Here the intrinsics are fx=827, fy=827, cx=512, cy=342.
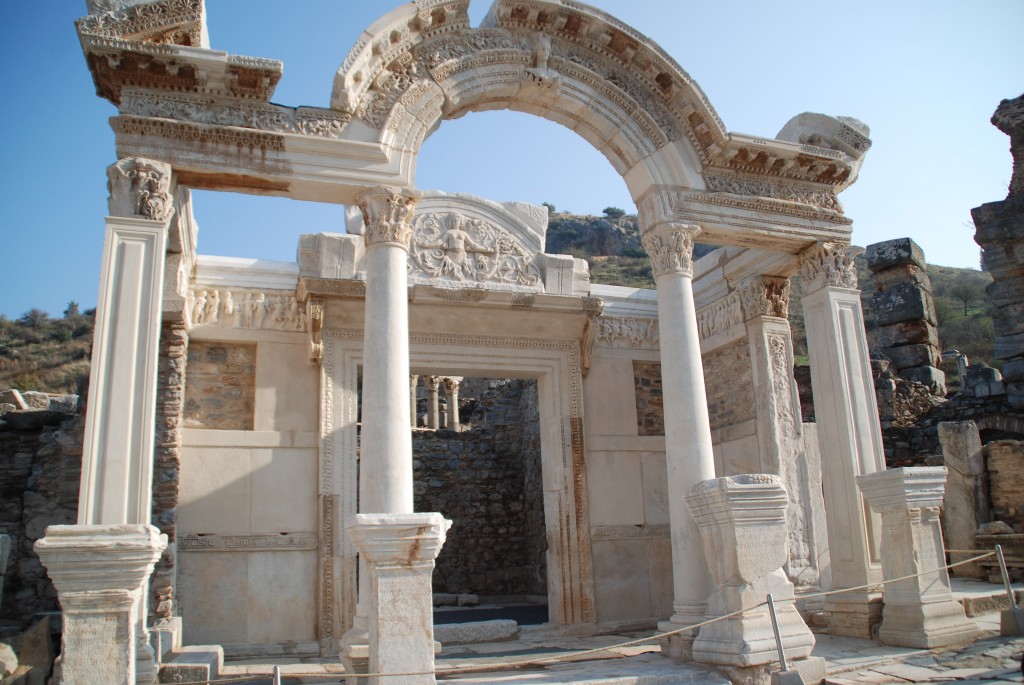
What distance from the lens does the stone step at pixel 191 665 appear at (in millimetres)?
6531

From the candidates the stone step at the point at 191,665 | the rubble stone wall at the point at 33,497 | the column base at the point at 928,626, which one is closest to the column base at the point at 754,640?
the column base at the point at 928,626

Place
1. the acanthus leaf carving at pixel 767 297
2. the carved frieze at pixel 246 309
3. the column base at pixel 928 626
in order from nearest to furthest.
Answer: the column base at pixel 928 626
the carved frieze at pixel 246 309
the acanthus leaf carving at pixel 767 297

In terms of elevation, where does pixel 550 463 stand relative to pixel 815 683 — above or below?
above

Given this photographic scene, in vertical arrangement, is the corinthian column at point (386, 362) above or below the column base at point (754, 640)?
above

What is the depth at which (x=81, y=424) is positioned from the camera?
9203mm

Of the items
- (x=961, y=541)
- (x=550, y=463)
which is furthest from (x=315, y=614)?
(x=961, y=541)

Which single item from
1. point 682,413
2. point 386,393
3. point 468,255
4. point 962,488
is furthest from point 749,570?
point 962,488

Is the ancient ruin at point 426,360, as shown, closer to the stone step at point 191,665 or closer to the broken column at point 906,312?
the stone step at point 191,665

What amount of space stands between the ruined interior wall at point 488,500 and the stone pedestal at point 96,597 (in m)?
10.9

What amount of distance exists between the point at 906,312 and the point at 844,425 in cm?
1162

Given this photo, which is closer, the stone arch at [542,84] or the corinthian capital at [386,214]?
the corinthian capital at [386,214]

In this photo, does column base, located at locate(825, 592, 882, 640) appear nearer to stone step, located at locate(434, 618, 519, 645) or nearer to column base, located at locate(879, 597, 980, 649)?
column base, located at locate(879, 597, 980, 649)

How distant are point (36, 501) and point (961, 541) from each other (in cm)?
1256

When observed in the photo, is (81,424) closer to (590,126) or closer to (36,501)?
(36,501)
